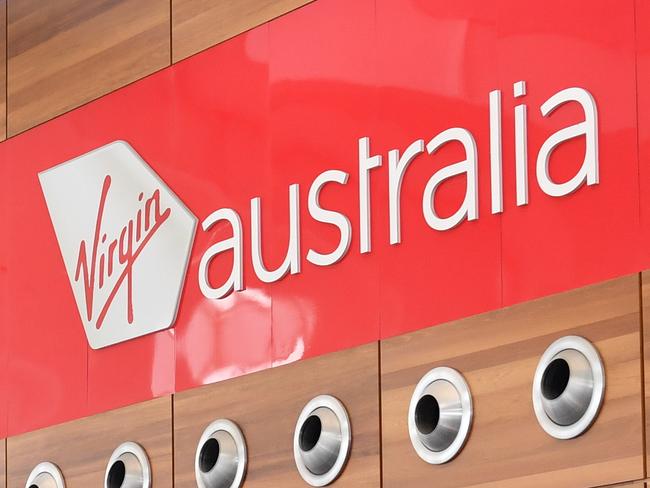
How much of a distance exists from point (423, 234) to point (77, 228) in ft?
8.02

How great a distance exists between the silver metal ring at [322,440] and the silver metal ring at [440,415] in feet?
1.28

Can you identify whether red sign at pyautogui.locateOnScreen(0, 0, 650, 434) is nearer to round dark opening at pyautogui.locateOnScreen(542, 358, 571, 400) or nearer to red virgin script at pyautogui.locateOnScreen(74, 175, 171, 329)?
red virgin script at pyautogui.locateOnScreen(74, 175, 171, 329)

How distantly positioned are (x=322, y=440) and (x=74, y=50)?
284 cm

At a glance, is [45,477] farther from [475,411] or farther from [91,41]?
[475,411]

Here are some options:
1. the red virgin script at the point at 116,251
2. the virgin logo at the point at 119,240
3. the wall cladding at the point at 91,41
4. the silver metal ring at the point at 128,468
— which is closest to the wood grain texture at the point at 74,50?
the wall cladding at the point at 91,41

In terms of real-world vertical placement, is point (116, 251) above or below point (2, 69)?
below

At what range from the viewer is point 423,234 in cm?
691

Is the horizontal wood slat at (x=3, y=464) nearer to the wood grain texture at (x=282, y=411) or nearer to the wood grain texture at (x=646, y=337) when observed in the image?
the wood grain texture at (x=282, y=411)

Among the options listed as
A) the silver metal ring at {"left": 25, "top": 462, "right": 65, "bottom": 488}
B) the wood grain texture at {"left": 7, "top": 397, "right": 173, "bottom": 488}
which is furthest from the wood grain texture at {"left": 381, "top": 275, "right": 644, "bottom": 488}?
the silver metal ring at {"left": 25, "top": 462, "right": 65, "bottom": 488}

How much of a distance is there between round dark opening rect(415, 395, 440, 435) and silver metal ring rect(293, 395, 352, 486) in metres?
0.39

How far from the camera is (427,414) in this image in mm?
6746

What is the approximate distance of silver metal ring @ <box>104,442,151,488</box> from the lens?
8070 millimetres

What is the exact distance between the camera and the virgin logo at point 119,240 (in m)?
8.20

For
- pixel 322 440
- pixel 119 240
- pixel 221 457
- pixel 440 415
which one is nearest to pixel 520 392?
pixel 440 415
